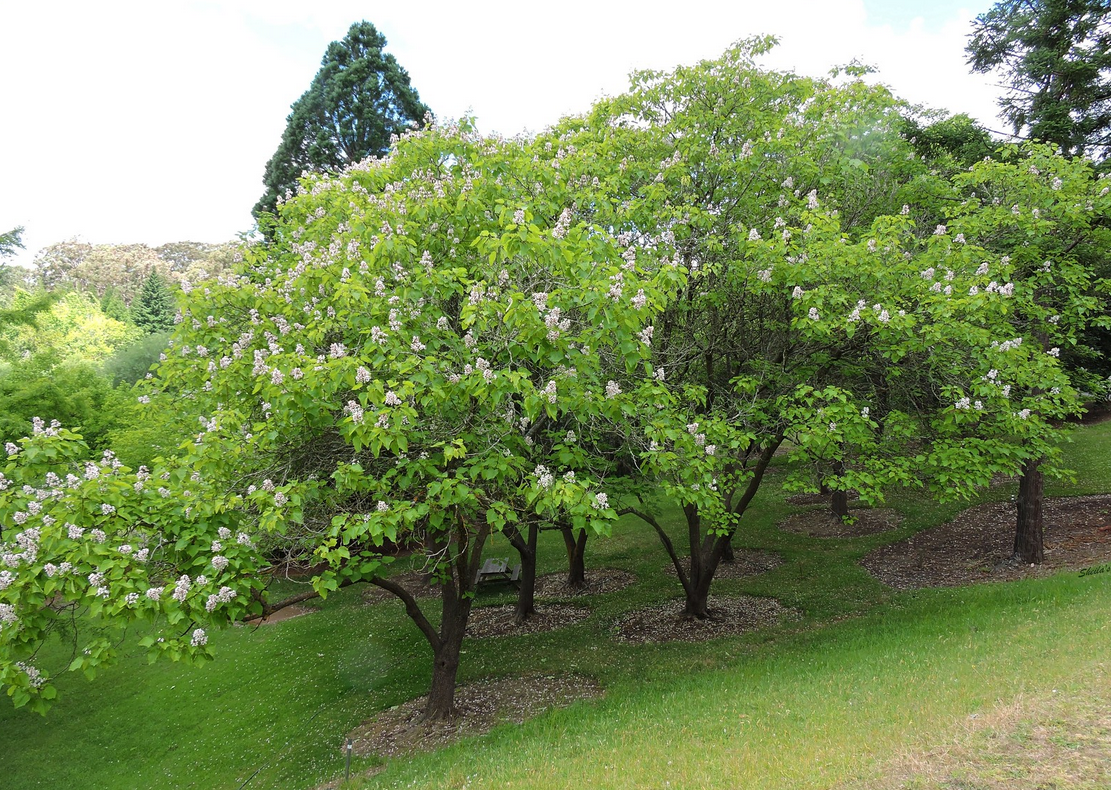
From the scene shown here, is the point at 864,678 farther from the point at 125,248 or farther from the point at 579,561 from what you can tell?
the point at 125,248

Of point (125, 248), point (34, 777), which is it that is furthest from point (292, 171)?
point (125, 248)

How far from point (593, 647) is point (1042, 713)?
8.84m

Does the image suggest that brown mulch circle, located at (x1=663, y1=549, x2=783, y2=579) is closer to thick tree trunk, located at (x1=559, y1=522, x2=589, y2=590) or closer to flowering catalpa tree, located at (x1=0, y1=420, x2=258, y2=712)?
thick tree trunk, located at (x1=559, y1=522, x2=589, y2=590)

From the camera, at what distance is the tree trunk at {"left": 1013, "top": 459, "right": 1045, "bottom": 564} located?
1456 centimetres

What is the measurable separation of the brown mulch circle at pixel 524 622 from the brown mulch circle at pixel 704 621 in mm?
1690

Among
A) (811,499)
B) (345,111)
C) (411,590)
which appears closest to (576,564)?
(411,590)

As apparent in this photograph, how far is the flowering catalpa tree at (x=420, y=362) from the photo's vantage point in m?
6.87

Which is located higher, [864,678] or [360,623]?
[864,678]

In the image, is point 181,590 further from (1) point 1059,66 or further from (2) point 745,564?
(1) point 1059,66

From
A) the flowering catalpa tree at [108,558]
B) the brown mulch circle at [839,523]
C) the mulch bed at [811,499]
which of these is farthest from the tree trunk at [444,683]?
the mulch bed at [811,499]

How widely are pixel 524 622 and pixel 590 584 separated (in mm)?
3537

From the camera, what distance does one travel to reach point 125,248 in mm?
93000

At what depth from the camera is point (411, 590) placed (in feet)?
67.8

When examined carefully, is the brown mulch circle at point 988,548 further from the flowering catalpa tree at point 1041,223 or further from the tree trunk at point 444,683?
the tree trunk at point 444,683
